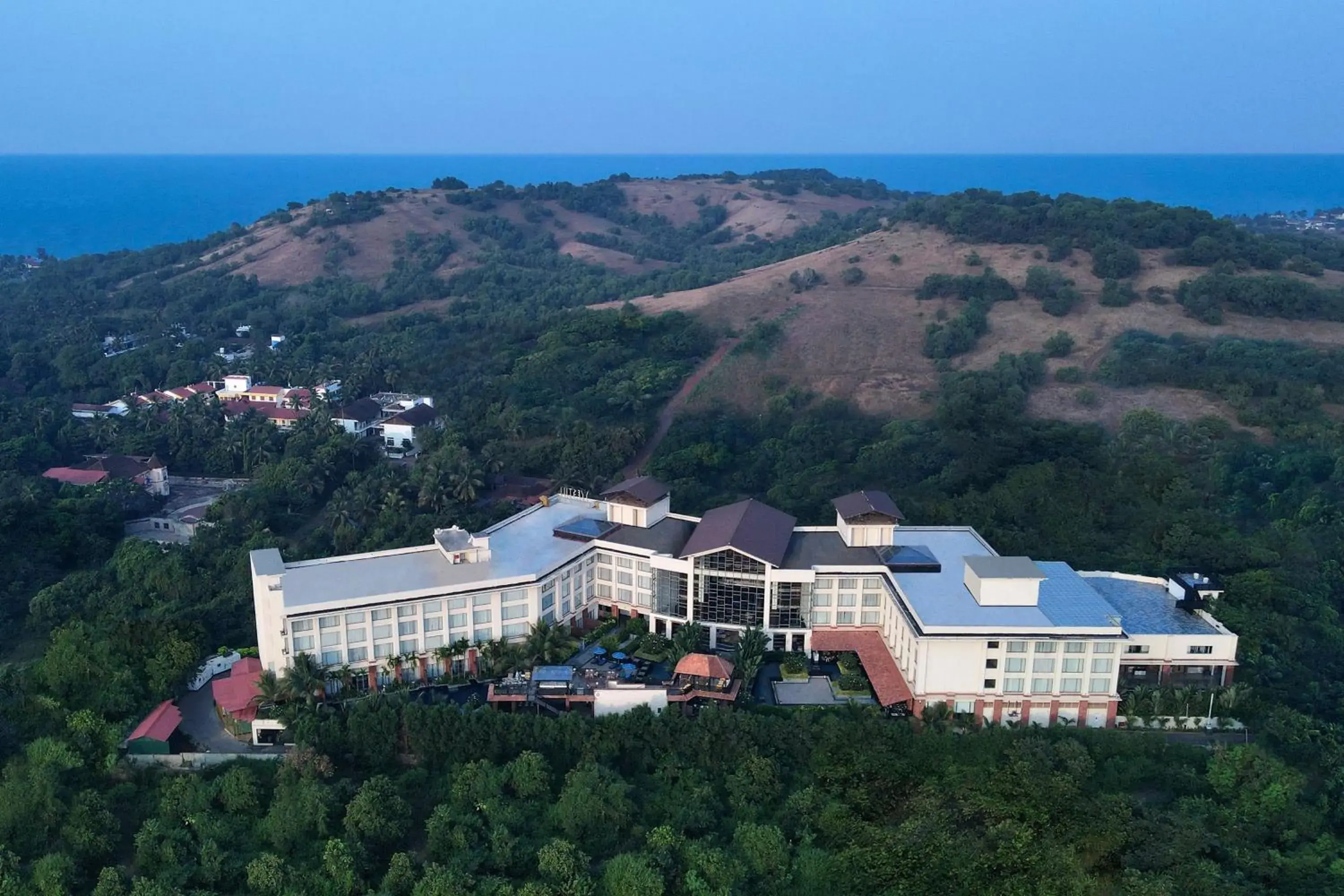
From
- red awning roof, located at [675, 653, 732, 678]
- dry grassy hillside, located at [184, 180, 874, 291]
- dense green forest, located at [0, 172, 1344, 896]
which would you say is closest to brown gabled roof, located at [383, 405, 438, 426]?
dense green forest, located at [0, 172, 1344, 896]

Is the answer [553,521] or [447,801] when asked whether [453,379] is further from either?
[447,801]

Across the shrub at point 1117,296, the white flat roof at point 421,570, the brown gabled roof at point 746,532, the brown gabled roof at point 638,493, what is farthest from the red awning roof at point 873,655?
the shrub at point 1117,296

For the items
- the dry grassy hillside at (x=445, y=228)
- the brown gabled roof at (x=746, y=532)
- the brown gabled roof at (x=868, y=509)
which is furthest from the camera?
the dry grassy hillside at (x=445, y=228)

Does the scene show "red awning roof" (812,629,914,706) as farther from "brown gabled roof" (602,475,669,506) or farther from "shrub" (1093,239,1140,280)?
"shrub" (1093,239,1140,280)

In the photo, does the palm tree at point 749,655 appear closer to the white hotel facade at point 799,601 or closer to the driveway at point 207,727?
the white hotel facade at point 799,601

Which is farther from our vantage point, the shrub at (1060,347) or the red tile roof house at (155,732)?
the shrub at (1060,347)

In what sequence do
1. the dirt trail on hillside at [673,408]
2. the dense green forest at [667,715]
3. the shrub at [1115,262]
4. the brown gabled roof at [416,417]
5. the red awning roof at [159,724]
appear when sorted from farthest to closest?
the shrub at [1115,262]
the brown gabled roof at [416,417]
the dirt trail on hillside at [673,408]
the red awning roof at [159,724]
the dense green forest at [667,715]
